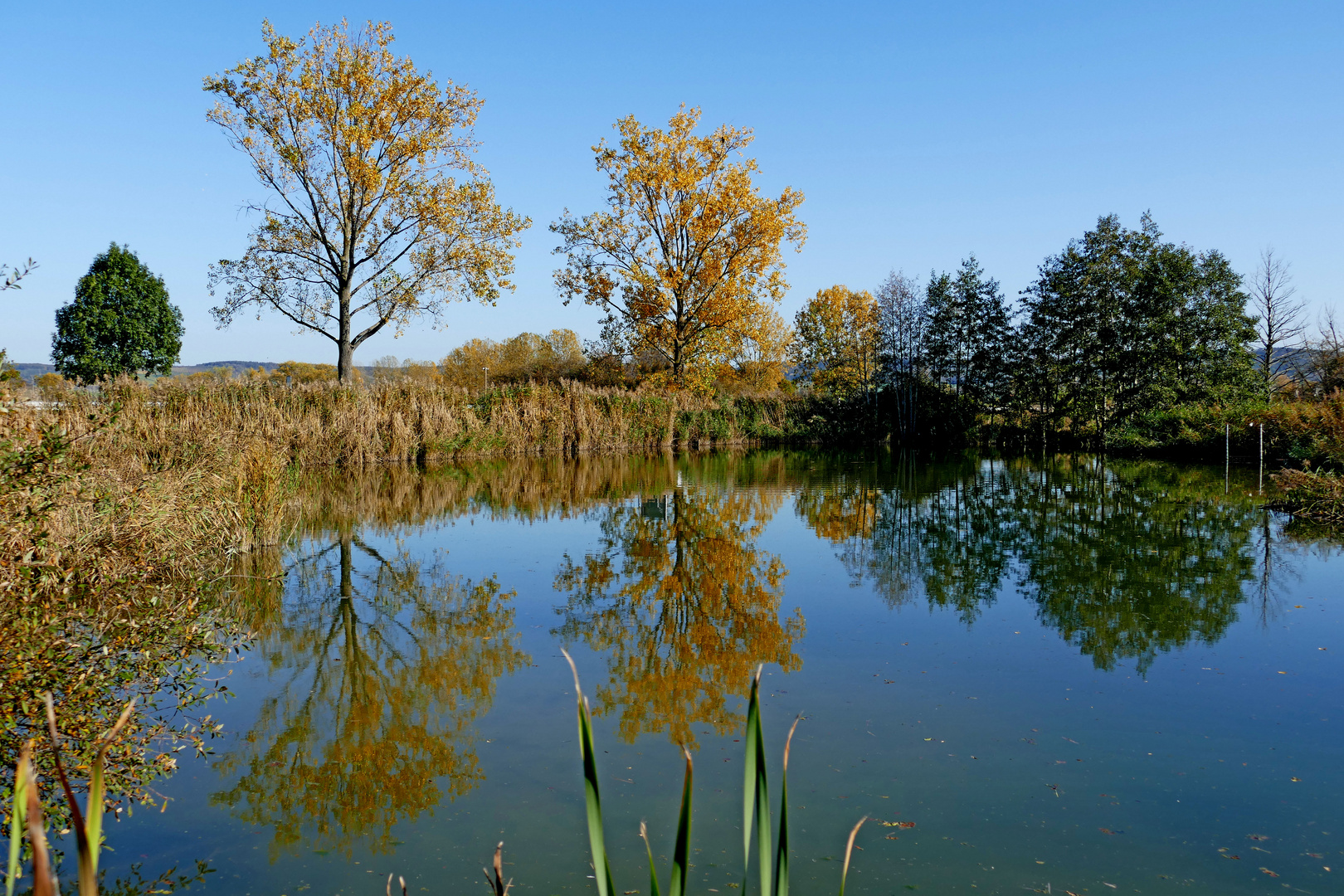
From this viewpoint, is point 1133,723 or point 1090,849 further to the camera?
point 1133,723

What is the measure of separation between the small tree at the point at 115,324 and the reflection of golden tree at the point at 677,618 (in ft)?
110

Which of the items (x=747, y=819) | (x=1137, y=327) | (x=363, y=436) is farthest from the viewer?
(x=1137, y=327)

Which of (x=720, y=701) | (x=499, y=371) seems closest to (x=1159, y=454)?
(x=720, y=701)

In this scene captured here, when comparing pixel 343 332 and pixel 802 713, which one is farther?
pixel 343 332

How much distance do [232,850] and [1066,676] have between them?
4.54 m

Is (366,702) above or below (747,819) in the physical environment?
below

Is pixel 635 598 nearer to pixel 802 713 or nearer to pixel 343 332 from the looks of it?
pixel 802 713

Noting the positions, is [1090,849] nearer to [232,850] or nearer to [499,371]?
[232,850]

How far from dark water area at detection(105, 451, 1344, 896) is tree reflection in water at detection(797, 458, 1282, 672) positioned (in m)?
0.06

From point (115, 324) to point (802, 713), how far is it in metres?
39.8

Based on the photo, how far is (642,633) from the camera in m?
6.21

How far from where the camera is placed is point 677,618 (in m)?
6.63

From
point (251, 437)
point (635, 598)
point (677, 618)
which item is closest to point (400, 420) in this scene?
point (251, 437)

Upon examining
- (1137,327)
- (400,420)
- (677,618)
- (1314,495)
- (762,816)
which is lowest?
(677,618)
